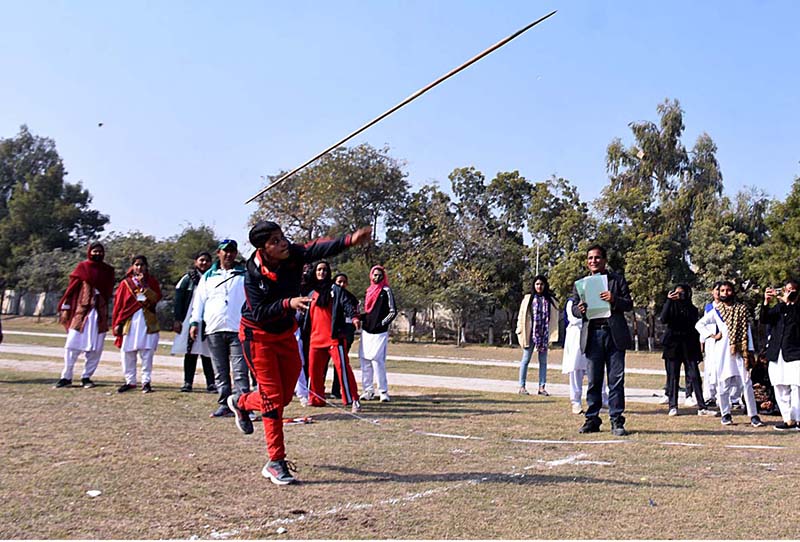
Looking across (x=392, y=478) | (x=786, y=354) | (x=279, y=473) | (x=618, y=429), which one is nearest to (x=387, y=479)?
(x=392, y=478)

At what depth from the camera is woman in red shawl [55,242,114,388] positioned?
38.9ft

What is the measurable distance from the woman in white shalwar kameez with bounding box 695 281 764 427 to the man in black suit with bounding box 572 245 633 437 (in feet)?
6.47

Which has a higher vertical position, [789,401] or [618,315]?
[618,315]

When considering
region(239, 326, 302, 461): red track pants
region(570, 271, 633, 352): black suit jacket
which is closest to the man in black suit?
region(570, 271, 633, 352): black suit jacket

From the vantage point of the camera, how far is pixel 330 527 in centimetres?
463

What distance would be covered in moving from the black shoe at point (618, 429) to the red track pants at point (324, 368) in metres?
3.46

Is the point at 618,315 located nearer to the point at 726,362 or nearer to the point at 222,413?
the point at 726,362

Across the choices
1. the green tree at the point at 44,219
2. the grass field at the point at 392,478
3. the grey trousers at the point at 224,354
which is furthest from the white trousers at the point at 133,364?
the green tree at the point at 44,219

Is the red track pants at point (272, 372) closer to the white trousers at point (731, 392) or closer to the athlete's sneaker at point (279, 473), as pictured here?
the athlete's sneaker at point (279, 473)

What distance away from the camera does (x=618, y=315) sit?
8805 millimetres

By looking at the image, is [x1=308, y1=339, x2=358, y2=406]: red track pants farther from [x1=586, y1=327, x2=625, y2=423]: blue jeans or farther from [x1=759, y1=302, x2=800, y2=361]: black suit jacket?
[x1=759, y1=302, x2=800, y2=361]: black suit jacket

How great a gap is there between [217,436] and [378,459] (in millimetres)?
1947

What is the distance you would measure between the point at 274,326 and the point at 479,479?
2.06 metres

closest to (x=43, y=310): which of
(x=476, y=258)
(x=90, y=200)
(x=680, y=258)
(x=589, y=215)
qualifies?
(x=90, y=200)
